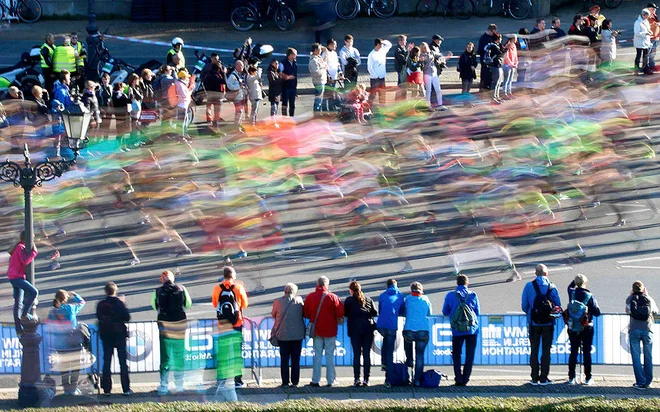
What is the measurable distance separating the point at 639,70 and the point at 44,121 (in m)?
13.6

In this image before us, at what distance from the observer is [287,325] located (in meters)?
14.4

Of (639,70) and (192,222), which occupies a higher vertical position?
(639,70)

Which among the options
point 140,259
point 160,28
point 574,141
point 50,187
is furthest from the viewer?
point 160,28

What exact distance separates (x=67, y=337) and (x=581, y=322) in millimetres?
6126

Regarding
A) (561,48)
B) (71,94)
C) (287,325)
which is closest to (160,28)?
(71,94)

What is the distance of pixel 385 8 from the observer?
32281 millimetres

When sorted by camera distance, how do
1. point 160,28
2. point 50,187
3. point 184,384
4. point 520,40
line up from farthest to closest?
1. point 160,28
2. point 520,40
3. point 50,187
4. point 184,384

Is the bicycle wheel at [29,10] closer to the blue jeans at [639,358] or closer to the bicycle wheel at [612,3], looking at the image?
the bicycle wheel at [612,3]

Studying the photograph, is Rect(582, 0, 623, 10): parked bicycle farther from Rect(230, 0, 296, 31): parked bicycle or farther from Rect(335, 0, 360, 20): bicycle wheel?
Rect(230, 0, 296, 31): parked bicycle

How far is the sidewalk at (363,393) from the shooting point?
14.0m

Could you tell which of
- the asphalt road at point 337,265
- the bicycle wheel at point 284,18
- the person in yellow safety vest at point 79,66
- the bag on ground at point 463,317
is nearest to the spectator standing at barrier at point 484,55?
the asphalt road at point 337,265

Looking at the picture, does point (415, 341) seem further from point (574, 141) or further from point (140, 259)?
point (574, 141)

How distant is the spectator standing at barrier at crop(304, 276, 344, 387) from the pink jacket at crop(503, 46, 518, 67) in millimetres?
12912

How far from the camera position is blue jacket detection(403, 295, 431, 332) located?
46.7 feet
